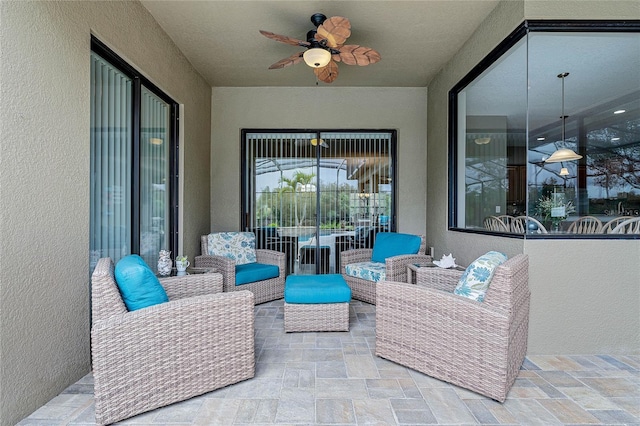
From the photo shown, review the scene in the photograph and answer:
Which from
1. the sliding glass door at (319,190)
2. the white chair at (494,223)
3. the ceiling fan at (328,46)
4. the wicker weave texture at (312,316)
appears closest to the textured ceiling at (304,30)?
the ceiling fan at (328,46)

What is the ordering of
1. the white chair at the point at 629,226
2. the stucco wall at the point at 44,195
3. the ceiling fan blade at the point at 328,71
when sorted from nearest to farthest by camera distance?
the stucco wall at the point at 44,195, the ceiling fan blade at the point at 328,71, the white chair at the point at 629,226

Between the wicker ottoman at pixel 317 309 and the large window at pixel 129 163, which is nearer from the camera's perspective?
the large window at pixel 129 163

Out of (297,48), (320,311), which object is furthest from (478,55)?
(320,311)

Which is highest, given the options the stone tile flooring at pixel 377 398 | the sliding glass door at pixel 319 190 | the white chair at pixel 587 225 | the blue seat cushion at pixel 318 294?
the sliding glass door at pixel 319 190

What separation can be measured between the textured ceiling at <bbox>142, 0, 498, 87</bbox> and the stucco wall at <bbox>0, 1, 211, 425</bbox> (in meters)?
0.81

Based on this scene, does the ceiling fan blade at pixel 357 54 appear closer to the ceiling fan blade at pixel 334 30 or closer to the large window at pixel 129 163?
the ceiling fan blade at pixel 334 30

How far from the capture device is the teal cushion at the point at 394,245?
3959mm

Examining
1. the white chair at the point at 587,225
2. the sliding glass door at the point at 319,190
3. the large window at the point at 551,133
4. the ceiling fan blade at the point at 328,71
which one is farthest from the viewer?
the sliding glass door at the point at 319,190

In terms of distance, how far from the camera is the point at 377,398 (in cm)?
193

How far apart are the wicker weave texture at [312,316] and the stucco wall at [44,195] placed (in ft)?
5.00

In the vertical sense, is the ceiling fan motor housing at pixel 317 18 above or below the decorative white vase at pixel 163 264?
above

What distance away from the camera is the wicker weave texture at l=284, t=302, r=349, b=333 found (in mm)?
2938

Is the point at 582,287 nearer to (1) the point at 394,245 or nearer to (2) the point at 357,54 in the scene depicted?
(1) the point at 394,245

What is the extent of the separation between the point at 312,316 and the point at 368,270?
1.12 m
